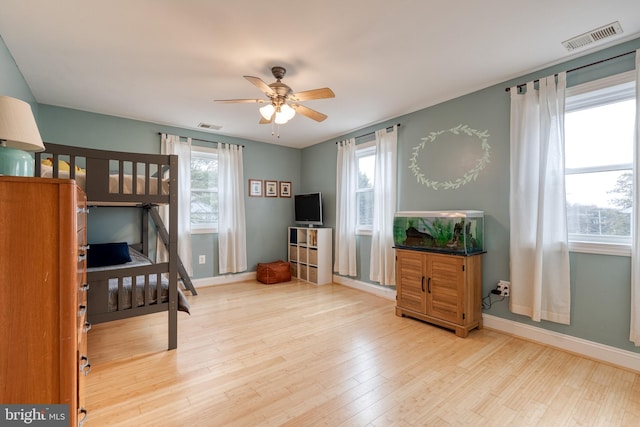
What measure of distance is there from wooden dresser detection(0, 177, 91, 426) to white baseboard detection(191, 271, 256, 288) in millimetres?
3628

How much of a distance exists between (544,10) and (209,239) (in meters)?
4.58

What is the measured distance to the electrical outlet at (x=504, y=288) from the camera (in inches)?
110

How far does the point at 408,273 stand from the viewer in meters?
3.19

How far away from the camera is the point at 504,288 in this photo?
111 inches

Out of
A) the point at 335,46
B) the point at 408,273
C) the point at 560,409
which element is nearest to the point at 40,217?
the point at 335,46

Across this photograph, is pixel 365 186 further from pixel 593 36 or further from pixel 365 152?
pixel 593 36

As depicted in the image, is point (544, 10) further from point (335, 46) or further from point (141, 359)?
point (141, 359)

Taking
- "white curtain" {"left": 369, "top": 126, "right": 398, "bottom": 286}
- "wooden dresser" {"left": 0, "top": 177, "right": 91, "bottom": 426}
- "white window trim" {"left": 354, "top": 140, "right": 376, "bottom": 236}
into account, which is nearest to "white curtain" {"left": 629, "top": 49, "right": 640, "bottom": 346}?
"white curtain" {"left": 369, "top": 126, "right": 398, "bottom": 286}

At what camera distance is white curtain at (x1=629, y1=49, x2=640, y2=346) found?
2076mm

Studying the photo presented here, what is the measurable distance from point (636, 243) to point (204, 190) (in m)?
4.81

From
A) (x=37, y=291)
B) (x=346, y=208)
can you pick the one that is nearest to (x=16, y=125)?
(x=37, y=291)

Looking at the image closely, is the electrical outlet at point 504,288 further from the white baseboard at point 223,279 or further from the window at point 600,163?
the white baseboard at point 223,279

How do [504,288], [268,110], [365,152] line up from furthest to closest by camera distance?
[365,152], [504,288], [268,110]

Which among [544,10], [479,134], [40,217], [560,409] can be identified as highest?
[544,10]
